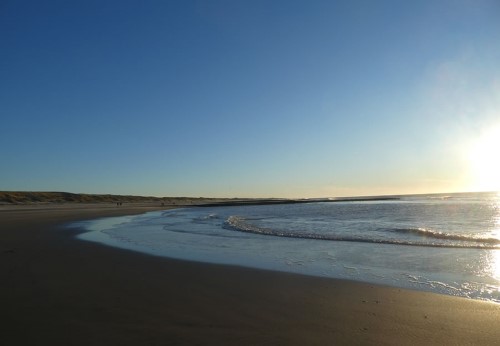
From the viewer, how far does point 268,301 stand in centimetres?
754

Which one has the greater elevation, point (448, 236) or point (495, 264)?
point (448, 236)

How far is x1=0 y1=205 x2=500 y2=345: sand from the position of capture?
5.44 m

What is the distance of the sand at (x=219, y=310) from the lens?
5.44 m

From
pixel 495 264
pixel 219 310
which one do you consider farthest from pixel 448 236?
pixel 219 310

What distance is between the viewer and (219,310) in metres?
6.83

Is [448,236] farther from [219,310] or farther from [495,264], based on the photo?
[219,310]

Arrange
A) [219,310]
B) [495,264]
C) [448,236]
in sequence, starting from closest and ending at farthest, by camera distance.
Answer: [219,310] → [495,264] → [448,236]

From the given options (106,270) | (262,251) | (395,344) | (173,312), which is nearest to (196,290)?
(173,312)

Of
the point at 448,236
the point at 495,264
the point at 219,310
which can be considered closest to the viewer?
the point at 219,310

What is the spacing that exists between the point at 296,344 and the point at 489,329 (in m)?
3.20

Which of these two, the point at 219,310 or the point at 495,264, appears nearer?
the point at 219,310

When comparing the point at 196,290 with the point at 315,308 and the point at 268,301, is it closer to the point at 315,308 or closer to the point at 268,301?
the point at 268,301

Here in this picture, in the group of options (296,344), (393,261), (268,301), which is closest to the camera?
(296,344)

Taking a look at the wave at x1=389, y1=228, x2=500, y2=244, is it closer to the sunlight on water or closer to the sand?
the sunlight on water
